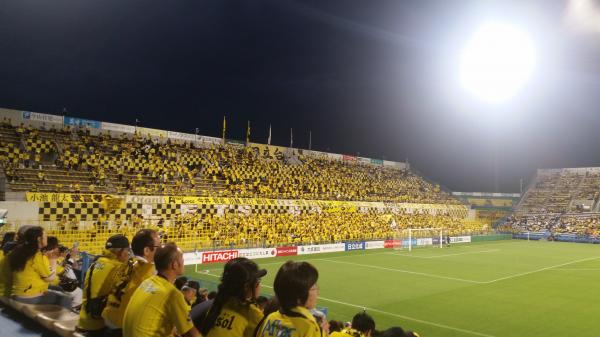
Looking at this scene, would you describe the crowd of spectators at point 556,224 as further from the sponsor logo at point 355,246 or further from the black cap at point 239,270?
the black cap at point 239,270

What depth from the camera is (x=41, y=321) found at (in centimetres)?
568

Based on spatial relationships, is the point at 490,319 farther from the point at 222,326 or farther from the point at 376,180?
the point at 376,180

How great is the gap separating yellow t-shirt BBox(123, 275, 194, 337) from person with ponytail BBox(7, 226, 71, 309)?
162 inches

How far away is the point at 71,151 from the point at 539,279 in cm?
3122

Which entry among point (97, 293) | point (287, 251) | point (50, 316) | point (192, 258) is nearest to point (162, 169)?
point (192, 258)

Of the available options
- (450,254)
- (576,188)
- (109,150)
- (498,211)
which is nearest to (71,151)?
(109,150)

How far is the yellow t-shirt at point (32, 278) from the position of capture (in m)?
7.02

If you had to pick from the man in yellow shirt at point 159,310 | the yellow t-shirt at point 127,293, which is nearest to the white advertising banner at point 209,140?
the yellow t-shirt at point 127,293

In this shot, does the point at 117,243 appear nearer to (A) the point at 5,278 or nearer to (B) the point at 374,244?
(A) the point at 5,278

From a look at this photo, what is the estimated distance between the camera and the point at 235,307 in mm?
3764

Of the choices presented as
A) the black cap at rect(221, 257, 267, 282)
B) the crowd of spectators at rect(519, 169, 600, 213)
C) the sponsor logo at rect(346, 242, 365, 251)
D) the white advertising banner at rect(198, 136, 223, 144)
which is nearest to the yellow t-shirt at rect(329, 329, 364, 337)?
the black cap at rect(221, 257, 267, 282)

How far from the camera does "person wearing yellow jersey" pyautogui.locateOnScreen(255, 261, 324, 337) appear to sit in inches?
122

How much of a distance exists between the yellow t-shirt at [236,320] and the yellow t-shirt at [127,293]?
4.81 ft

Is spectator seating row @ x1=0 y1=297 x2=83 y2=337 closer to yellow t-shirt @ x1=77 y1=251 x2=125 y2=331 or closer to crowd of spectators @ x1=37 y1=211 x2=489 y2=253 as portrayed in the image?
yellow t-shirt @ x1=77 y1=251 x2=125 y2=331
